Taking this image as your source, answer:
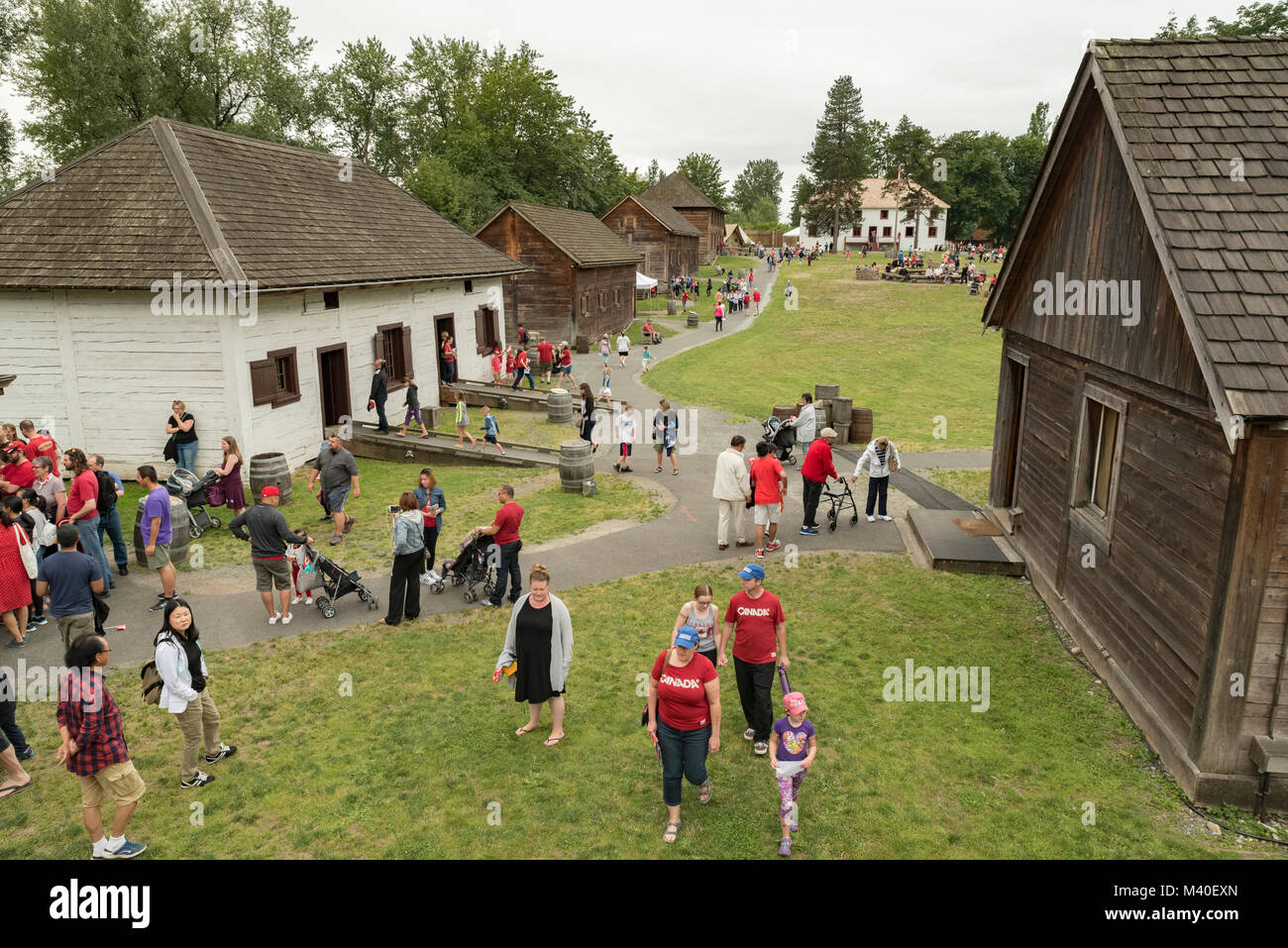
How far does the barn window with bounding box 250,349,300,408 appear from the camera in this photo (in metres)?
17.3

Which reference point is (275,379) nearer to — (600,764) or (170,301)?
(170,301)

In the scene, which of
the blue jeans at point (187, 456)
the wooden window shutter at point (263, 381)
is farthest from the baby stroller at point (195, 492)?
the wooden window shutter at point (263, 381)

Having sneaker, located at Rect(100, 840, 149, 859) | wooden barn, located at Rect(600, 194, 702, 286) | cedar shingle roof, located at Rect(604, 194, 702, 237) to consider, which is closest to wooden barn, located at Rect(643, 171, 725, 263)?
cedar shingle roof, located at Rect(604, 194, 702, 237)

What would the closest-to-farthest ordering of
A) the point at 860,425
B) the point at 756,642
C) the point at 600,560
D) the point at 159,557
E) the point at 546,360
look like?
1. the point at 756,642
2. the point at 159,557
3. the point at 600,560
4. the point at 860,425
5. the point at 546,360

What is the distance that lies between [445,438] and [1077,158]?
49.0ft

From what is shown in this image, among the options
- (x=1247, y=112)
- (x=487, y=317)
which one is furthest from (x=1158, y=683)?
(x=487, y=317)

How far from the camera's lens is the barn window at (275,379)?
56.7 feet

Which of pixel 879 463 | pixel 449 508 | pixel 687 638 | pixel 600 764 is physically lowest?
pixel 600 764

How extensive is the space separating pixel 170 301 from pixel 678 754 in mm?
15040

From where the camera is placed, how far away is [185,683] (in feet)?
23.9

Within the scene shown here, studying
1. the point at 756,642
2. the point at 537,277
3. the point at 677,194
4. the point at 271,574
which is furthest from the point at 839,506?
the point at 677,194

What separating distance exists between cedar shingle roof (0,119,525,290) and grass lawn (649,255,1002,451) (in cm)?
1254

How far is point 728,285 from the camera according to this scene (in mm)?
62000
